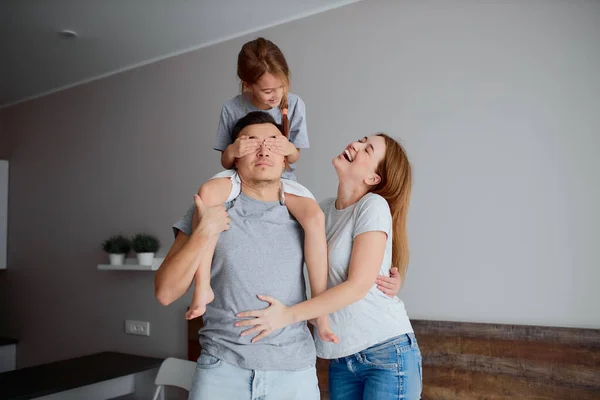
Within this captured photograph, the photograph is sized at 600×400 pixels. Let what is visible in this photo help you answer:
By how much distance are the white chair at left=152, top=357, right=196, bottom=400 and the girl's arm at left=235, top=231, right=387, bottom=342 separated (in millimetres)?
1821

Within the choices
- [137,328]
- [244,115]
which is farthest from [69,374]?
[244,115]

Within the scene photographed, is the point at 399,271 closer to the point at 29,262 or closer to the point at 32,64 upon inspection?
the point at 32,64

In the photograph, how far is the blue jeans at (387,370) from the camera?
142 centimetres

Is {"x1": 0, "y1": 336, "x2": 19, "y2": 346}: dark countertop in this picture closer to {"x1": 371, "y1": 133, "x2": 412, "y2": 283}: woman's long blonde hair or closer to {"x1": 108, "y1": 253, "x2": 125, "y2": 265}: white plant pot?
{"x1": 108, "y1": 253, "x2": 125, "y2": 265}: white plant pot

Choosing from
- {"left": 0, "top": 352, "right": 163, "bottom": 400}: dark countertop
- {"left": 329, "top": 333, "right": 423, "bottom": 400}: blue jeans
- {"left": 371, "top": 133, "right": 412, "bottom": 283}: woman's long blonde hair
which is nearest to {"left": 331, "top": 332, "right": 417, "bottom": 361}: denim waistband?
{"left": 329, "top": 333, "right": 423, "bottom": 400}: blue jeans

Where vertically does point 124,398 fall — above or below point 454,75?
below

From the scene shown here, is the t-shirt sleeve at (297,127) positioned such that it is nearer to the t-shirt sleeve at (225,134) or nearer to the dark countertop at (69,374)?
the t-shirt sleeve at (225,134)

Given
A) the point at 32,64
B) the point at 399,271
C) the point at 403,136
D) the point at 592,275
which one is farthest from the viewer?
the point at 32,64

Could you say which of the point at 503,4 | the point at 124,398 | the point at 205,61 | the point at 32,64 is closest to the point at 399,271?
the point at 503,4

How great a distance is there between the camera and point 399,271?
1682 millimetres

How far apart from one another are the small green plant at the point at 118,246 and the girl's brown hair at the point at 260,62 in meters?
2.22

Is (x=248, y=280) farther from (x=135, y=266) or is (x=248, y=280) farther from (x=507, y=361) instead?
(x=135, y=266)

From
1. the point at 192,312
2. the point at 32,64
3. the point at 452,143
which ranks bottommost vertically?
the point at 192,312

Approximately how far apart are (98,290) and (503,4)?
314cm
